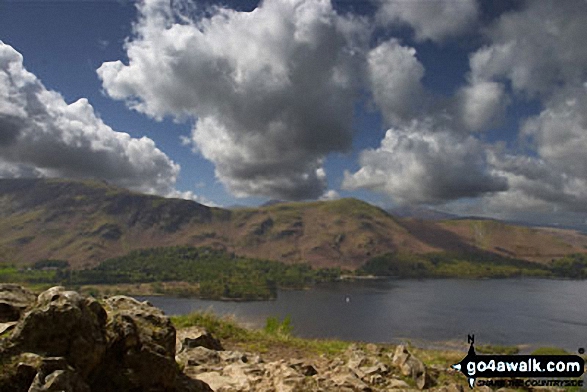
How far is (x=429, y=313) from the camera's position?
180875mm

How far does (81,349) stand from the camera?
716cm

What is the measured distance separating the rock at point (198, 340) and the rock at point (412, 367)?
6746 millimetres

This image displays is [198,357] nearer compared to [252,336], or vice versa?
[198,357]

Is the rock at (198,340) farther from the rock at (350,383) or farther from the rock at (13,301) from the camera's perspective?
the rock at (13,301)

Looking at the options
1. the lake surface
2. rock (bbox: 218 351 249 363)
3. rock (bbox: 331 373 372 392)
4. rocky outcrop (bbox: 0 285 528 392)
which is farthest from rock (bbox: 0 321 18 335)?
the lake surface

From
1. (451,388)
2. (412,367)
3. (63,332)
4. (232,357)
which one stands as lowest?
(451,388)

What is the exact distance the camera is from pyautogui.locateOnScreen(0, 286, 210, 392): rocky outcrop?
639 centimetres

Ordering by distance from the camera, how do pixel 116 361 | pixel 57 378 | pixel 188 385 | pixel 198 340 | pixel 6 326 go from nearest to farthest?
1. pixel 57 378
2. pixel 6 326
3. pixel 116 361
4. pixel 188 385
5. pixel 198 340

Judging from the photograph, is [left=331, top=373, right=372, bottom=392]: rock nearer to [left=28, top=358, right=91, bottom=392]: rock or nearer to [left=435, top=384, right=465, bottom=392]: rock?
[left=435, top=384, right=465, bottom=392]: rock

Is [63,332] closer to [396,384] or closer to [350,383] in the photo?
[350,383]

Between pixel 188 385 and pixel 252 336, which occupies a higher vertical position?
pixel 188 385

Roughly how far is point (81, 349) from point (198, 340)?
7.84 metres

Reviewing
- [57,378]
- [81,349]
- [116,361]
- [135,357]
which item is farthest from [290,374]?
[57,378]

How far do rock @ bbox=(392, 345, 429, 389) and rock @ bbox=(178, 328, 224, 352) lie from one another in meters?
6.75
